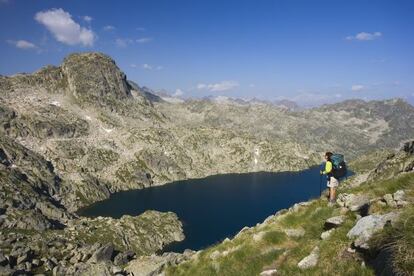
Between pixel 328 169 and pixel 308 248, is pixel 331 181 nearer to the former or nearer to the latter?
pixel 328 169

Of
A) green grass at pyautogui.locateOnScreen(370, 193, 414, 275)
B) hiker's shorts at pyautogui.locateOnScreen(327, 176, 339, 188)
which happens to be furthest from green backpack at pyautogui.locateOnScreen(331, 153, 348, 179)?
green grass at pyautogui.locateOnScreen(370, 193, 414, 275)

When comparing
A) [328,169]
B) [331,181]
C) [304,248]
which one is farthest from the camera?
[328,169]

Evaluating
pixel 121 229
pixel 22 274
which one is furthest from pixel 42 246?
pixel 121 229

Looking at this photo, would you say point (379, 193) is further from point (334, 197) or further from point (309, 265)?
point (309, 265)

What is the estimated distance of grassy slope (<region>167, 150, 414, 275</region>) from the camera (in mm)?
14221

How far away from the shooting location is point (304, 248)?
64.0ft

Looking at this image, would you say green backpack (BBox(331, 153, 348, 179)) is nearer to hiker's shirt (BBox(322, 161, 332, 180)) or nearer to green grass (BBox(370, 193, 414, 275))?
hiker's shirt (BBox(322, 161, 332, 180))

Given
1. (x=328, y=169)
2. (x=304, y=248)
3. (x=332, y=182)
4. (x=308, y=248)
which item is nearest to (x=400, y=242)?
(x=308, y=248)

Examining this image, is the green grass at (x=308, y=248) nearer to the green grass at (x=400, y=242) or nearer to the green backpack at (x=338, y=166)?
the green grass at (x=400, y=242)

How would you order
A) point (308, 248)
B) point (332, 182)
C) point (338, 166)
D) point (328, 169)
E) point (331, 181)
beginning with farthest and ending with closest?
point (328, 169) → point (338, 166) → point (331, 181) → point (332, 182) → point (308, 248)

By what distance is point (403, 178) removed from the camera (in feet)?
74.4

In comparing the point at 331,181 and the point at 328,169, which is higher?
the point at 328,169

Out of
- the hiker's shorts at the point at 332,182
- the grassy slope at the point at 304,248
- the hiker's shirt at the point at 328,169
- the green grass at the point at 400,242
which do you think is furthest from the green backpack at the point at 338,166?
the green grass at the point at 400,242

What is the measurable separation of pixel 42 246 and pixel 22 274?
33.2m
